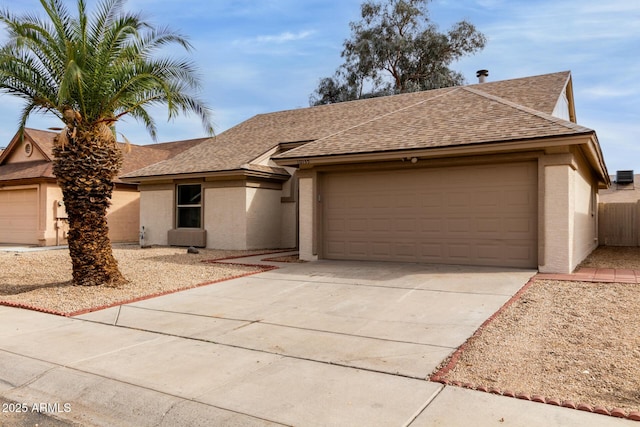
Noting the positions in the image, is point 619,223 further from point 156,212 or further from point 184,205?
point 156,212

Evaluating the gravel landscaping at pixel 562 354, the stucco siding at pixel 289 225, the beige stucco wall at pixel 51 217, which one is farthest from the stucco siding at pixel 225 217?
the gravel landscaping at pixel 562 354

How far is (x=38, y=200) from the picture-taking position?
20.2 meters

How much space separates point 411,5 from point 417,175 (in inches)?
1089

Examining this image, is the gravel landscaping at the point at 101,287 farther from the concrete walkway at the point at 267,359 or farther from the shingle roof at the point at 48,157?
the shingle roof at the point at 48,157

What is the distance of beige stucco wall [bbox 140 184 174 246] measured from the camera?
61.1ft

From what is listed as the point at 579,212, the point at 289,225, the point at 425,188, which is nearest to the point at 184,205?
the point at 289,225

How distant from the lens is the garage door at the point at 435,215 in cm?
1058

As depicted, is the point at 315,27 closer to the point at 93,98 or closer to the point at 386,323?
the point at 93,98

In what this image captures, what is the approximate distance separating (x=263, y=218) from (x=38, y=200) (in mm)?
10439

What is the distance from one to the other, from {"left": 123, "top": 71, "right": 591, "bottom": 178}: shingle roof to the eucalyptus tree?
49.1ft

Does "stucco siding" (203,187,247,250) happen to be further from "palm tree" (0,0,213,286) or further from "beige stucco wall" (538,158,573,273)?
"beige stucco wall" (538,158,573,273)

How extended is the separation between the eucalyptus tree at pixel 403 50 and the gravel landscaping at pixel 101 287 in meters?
23.8

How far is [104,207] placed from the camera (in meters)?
10.1

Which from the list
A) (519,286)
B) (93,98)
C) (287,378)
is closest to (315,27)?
(93,98)
